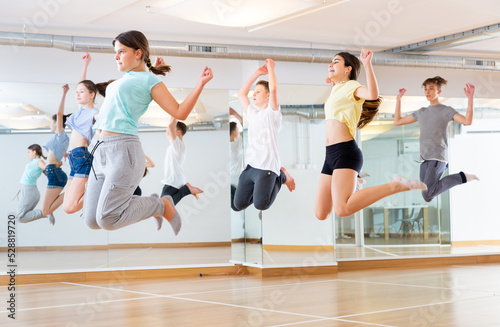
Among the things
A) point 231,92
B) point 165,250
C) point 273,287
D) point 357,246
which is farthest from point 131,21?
point 357,246

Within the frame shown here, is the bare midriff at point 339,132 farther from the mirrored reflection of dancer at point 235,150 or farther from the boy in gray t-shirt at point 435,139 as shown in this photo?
the mirrored reflection of dancer at point 235,150

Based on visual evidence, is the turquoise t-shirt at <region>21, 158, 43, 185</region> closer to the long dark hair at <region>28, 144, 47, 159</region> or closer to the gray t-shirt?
the long dark hair at <region>28, 144, 47, 159</region>

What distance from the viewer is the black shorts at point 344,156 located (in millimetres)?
4402

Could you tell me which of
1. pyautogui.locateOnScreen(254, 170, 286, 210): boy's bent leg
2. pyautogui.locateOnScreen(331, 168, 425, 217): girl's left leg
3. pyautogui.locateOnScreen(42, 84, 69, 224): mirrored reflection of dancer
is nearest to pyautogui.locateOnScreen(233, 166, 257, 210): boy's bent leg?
pyautogui.locateOnScreen(254, 170, 286, 210): boy's bent leg

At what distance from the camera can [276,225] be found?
7.30 m

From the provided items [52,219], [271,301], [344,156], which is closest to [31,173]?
[52,219]

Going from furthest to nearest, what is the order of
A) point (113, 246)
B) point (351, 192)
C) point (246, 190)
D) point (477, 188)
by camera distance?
1. point (477, 188)
2. point (113, 246)
3. point (246, 190)
4. point (351, 192)

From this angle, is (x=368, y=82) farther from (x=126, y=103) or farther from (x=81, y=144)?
(x=81, y=144)

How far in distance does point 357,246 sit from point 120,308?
4289 millimetres

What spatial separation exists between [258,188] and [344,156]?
5.05ft

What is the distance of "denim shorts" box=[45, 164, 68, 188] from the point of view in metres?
6.70

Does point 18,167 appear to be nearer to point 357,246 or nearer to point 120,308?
point 120,308

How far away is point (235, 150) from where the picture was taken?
24.7 feet

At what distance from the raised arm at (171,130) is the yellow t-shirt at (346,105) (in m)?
3.06
